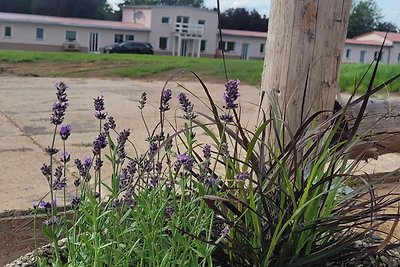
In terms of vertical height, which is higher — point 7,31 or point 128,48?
point 7,31

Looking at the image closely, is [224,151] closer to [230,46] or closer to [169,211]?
[169,211]

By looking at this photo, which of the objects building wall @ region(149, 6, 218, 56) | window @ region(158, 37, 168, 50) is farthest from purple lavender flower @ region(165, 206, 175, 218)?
window @ region(158, 37, 168, 50)

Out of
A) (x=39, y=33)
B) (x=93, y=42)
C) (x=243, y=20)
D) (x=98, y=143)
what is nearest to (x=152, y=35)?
(x=93, y=42)

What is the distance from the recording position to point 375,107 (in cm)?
334

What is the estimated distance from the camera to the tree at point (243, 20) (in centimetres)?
5750

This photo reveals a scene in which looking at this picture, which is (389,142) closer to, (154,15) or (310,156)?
(310,156)

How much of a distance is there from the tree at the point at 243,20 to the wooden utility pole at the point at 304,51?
2197 inches

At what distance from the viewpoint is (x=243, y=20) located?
57.6 m

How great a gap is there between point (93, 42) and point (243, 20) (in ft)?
61.6

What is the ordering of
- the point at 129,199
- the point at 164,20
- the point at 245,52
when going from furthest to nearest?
the point at 245,52 → the point at 164,20 → the point at 129,199

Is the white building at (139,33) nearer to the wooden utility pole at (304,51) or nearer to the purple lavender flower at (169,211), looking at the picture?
the wooden utility pole at (304,51)

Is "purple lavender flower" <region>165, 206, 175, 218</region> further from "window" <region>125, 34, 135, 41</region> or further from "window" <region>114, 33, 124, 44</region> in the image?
"window" <region>125, 34, 135, 41</region>

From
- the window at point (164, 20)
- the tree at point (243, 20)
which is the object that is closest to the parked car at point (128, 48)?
the window at point (164, 20)

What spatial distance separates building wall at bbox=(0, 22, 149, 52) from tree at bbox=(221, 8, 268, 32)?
1462cm
